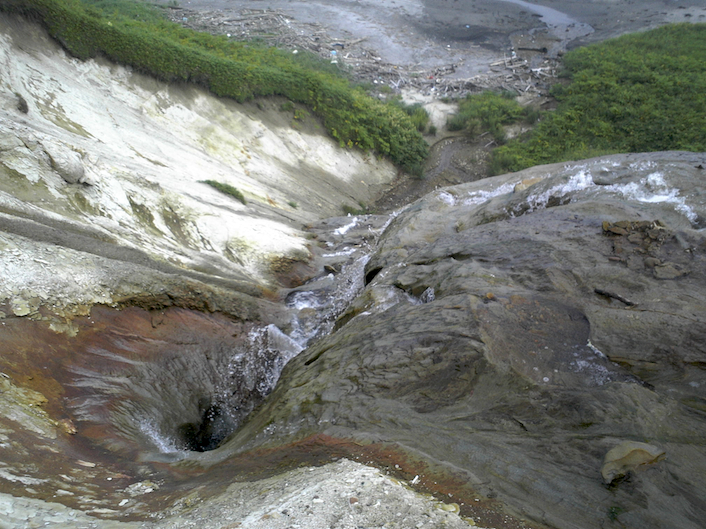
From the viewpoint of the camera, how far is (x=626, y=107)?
2105cm

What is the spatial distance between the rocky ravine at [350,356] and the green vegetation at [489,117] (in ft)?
39.7

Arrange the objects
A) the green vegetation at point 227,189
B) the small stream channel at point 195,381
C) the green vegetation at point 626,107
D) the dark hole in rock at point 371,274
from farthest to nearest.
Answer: the green vegetation at point 626,107 < the green vegetation at point 227,189 < the dark hole in rock at point 371,274 < the small stream channel at point 195,381

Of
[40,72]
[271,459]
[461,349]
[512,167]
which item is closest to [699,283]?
[461,349]

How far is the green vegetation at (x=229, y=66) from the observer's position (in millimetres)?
15820

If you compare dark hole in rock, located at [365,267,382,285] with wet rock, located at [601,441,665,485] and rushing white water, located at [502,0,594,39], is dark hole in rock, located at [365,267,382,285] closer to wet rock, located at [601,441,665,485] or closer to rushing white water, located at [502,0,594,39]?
wet rock, located at [601,441,665,485]

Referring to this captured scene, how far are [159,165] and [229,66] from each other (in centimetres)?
759

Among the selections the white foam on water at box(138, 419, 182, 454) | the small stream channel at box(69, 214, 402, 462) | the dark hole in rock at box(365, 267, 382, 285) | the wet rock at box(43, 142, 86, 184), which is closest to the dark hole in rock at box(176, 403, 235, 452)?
the small stream channel at box(69, 214, 402, 462)

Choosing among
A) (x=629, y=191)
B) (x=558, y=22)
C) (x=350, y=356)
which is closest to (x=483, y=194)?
(x=629, y=191)

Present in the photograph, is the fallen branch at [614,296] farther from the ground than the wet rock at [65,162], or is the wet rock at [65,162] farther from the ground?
the wet rock at [65,162]

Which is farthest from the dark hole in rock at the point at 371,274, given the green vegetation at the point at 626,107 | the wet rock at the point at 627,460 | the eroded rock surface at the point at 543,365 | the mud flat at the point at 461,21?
the mud flat at the point at 461,21

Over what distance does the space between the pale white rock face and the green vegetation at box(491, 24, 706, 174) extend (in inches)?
287

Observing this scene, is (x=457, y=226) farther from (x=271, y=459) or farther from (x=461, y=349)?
(x=271, y=459)

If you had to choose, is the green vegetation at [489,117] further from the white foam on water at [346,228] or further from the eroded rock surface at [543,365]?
the eroded rock surface at [543,365]

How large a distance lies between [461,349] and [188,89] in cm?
1613
